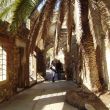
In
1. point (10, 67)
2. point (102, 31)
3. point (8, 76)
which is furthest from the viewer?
point (10, 67)

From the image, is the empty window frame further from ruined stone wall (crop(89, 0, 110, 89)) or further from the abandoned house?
ruined stone wall (crop(89, 0, 110, 89))

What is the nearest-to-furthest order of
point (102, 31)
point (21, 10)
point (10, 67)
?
point (21, 10) → point (102, 31) → point (10, 67)

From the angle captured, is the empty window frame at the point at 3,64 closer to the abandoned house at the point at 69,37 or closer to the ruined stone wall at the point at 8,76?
the abandoned house at the point at 69,37

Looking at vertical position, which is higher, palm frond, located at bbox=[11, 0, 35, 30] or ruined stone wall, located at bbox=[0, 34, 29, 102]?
palm frond, located at bbox=[11, 0, 35, 30]

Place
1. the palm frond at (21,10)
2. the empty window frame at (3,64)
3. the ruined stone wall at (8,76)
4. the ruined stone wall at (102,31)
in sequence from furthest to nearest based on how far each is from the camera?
the empty window frame at (3,64) < the ruined stone wall at (8,76) < the ruined stone wall at (102,31) < the palm frond at (21,10)

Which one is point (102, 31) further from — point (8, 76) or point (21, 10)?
point (8, 76)

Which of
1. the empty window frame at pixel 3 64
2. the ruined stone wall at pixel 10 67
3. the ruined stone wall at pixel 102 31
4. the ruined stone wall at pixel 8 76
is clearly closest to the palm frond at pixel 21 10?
the ruined stone wall at pixel 102 31

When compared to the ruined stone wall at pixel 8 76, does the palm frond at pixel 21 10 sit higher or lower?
higher

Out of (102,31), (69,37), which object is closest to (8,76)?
(69,37)

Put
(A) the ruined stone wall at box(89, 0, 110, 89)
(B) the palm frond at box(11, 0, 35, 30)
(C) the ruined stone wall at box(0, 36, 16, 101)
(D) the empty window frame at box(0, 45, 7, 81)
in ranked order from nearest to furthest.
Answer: (B) the palm frond at box(11, 0, 35, 30) → (A) the ruined stone wall at box(89, 0, 110, 89) → (C) the ruined stone wall at box(0, 36, 16, 101) → (D) the empty window frame at box(0, 45, 7, 81)

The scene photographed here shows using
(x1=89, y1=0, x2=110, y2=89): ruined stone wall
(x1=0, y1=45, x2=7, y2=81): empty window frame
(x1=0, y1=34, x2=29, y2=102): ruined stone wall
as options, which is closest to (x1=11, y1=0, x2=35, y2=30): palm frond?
(x1=89, y1=0, x2=110, y2=89): ruined stone wall

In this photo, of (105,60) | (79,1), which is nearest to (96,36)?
(105,60)

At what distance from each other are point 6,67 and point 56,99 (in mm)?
2952

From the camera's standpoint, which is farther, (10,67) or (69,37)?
(10,67)
